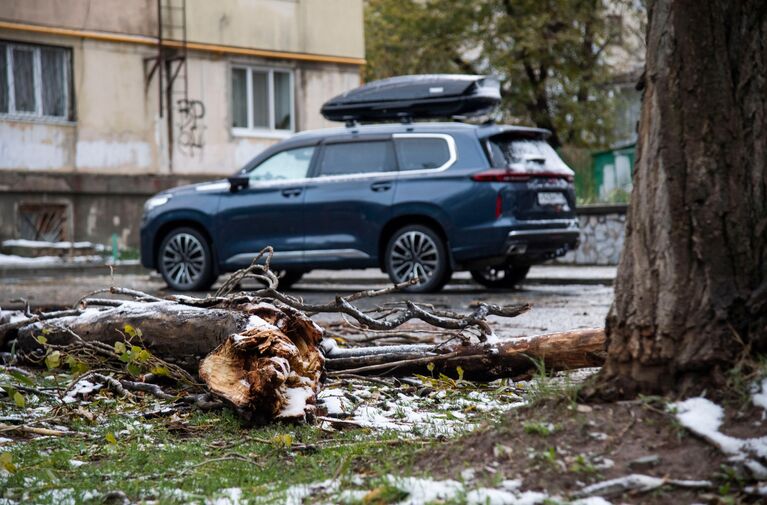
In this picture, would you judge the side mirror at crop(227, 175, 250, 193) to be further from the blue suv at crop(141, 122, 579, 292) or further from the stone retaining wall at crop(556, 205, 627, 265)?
the stone retaining wall at crop(556, 205, 627, 265)

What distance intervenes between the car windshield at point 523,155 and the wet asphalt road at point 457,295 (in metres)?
1.43

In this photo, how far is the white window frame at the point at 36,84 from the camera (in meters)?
22.2

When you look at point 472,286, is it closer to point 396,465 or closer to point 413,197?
point 413,197

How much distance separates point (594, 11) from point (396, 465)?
2967 centimetres

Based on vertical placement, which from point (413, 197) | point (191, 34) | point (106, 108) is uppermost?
point (191, 34)

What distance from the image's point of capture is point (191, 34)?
2400 centimetres

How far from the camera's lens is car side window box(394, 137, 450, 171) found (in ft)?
42.5

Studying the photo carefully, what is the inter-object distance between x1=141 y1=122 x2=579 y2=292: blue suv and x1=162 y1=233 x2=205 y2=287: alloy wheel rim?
0.04 ft

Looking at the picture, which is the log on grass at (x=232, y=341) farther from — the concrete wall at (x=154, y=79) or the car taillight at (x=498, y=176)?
the concrete wall at (x=154, y=79)

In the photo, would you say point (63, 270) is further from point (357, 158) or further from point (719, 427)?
point (719, 427)

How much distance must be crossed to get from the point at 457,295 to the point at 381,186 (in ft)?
5.02

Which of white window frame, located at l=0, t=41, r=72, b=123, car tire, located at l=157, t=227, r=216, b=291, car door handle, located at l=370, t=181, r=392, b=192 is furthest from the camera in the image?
white window frame, located at l=0, t=41, r=72, b=123

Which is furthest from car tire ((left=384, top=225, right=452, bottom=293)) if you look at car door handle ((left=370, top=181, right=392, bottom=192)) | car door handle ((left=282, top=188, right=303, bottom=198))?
car door handle ((left=282, top=188, right=303, bottom=198))

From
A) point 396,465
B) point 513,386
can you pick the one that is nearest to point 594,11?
point 513,386
